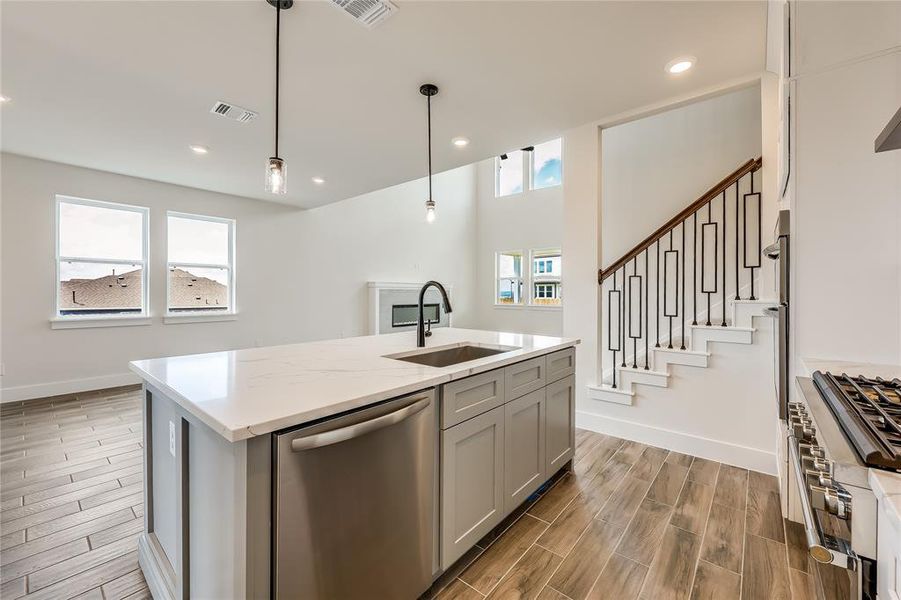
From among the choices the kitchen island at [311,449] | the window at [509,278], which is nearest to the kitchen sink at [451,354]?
the kitchen island at [311,449]

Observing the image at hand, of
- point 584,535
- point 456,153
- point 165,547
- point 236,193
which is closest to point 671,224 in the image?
point 456,153

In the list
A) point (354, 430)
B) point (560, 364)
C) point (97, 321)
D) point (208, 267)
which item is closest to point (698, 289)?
point (560, 364)

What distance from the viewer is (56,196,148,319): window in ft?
13.8

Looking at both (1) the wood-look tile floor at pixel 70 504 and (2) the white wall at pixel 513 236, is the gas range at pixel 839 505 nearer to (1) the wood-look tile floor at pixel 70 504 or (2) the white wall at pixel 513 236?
(1) the wood-look tile floor at pixel 70 504

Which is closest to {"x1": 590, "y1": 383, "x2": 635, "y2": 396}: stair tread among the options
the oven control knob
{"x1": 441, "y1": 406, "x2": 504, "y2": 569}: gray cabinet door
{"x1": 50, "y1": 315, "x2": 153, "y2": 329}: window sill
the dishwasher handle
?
{"x1": 441, "y1": 406, "x2": 504, "y2": 569}: gray cabinet door

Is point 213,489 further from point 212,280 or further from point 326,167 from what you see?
point 212,280

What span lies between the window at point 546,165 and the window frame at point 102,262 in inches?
254

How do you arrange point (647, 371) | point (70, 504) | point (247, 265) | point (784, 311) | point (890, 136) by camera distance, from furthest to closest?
point (247, 265)
point (647, 371)
point (70, 504)
point (784, 311)
point (890, 136)

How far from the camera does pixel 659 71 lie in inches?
95.9

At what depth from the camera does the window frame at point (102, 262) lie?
4.12 metres

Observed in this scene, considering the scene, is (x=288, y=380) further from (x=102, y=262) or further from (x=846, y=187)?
(x=102, y=262)

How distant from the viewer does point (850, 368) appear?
141 centimetres

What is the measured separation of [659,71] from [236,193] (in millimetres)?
5193

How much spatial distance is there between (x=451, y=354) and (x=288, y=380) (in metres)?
1.12
